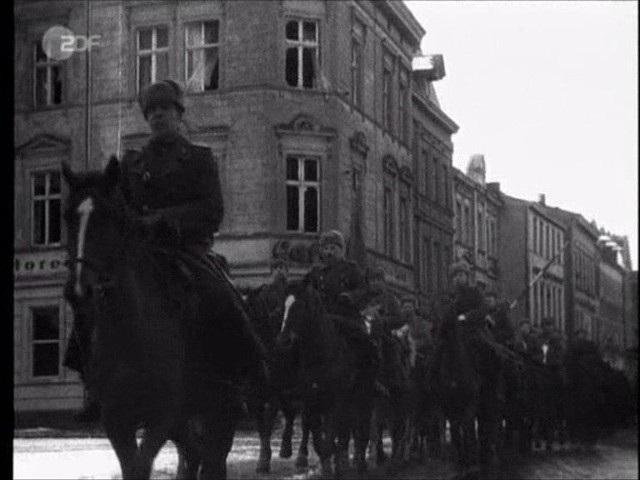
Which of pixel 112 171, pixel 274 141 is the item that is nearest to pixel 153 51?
pixel 274 141

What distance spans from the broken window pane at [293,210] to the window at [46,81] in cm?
125

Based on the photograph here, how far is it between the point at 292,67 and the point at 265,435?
249cm

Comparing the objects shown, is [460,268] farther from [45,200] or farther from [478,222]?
[45,200]

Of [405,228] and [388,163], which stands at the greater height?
[388,163]

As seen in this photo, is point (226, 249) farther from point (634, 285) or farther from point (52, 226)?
point (634, 285)

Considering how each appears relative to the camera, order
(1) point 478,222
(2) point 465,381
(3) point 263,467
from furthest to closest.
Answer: (2) point 465,381 < (3) point 263,467 < (1) point 478,222

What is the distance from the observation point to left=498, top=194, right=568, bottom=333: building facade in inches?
254

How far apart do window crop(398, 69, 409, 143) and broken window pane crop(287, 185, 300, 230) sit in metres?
0.70

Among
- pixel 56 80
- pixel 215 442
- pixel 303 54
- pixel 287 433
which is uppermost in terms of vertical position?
pixel 303 54

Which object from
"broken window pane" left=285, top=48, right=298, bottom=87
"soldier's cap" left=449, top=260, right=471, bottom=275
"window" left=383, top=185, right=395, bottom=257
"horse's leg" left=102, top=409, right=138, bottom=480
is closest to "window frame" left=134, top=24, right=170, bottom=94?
"broken window pane" left=285, top=48, right=298, bottom=87

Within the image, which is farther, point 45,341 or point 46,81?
point 45,341

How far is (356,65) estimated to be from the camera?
7855mm

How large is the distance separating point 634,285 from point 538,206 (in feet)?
6.84

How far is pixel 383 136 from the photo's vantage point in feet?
26.1
